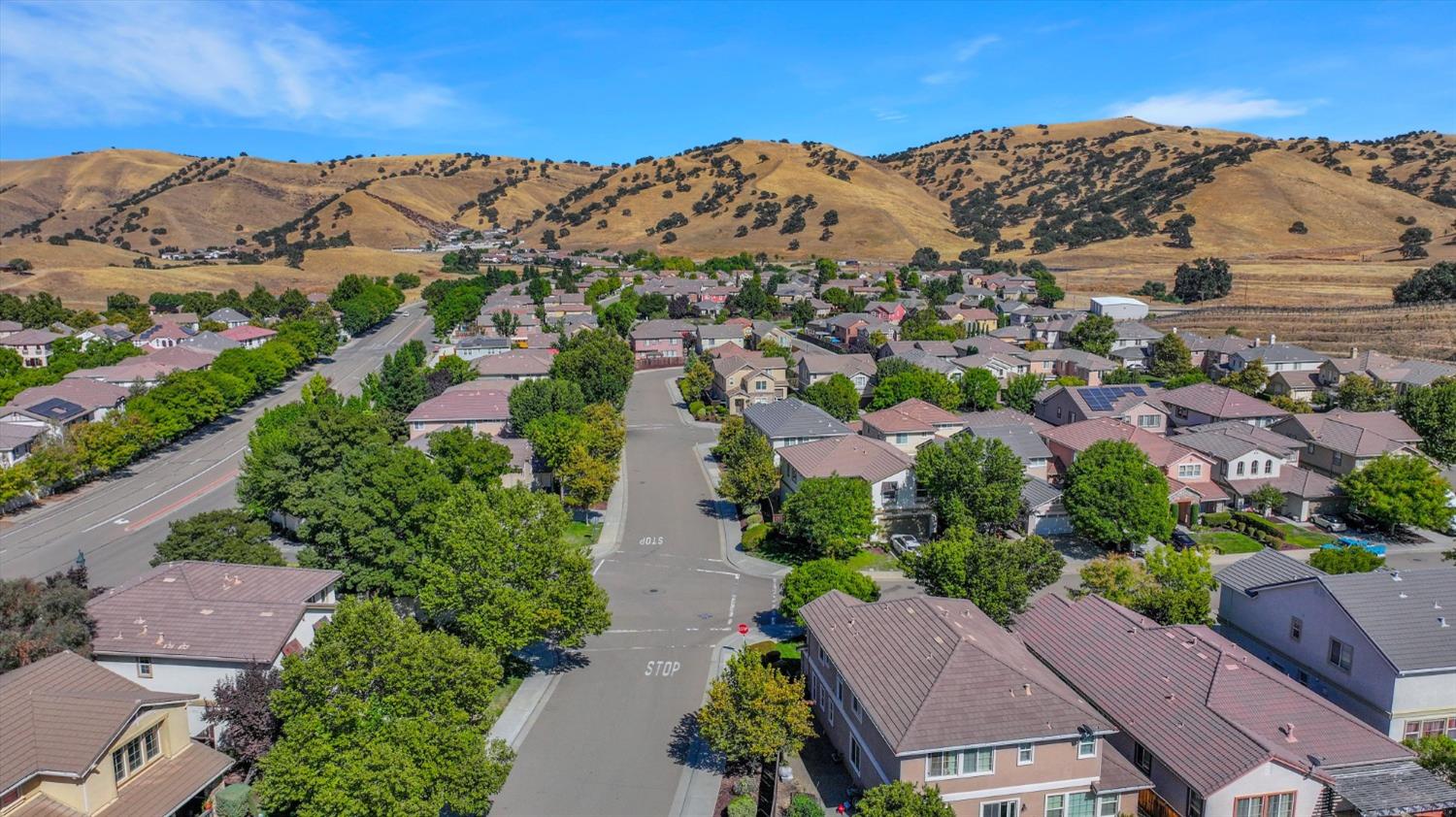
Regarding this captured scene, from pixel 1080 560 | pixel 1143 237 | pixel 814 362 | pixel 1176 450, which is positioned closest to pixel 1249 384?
pixel 1176 450

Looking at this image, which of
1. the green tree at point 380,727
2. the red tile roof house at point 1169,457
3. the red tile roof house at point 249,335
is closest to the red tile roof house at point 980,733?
the green tree at point 380,727

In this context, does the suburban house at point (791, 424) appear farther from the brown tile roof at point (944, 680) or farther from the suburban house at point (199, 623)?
the suburban house at point (199, 623)

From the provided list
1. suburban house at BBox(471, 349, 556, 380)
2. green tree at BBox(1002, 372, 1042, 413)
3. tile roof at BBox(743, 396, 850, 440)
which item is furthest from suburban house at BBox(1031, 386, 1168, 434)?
suburban house at BBox(471, 349, 556, 380)

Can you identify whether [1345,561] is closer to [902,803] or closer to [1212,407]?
[902,803]

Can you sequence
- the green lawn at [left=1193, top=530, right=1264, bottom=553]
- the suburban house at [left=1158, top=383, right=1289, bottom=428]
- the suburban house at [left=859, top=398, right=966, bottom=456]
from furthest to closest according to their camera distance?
the suburban house at [left=1158, top=383, right=1289, bottom=428] → the suburban house at [left=859, top=398, right=966, bottom=456] → the green lawn at [left=1193, top=530, right=1264, bottom=553]

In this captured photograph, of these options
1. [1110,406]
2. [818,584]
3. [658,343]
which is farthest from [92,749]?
[658,343]

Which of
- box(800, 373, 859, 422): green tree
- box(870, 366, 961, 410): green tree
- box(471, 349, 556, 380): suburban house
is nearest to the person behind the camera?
box(800, 373, 859, 422): green tree

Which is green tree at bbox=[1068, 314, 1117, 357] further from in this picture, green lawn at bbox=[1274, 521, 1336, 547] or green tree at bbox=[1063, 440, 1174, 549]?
green tree at bbox=[1063, 440, 1174, 549]
